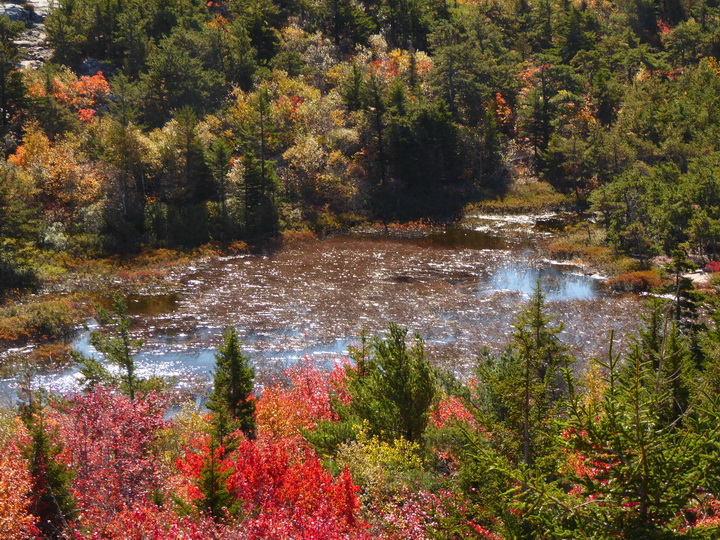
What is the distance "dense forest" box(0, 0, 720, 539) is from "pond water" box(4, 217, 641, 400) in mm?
2601

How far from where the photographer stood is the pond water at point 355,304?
40031 mm

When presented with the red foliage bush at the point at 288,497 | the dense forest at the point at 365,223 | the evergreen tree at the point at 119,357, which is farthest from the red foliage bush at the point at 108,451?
the red foliage bush at the point at 288,497

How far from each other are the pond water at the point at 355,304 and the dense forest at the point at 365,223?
2601 mm

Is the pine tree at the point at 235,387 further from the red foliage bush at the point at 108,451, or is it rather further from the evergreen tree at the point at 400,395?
the evergreen tree at the point at 400,395

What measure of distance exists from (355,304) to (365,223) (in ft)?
80.7

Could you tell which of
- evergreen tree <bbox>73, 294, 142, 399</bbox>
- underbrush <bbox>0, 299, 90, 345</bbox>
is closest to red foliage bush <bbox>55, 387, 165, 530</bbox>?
evergreen tree <bbox>73, 294, 142, 399</bbox>

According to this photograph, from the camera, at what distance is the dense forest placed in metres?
13.6

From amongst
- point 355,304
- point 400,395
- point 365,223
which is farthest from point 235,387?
point 365,223

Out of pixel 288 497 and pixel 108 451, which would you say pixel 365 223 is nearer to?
pixel 108 451

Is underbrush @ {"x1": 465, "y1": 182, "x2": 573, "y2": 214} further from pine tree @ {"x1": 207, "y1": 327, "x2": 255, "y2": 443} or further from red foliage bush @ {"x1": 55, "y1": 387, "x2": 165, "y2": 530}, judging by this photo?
red foliage bush @ {"x1": 55, "y1": 387, "x2": 165, "y2": 530}

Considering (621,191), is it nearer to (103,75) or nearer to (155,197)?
(155,197)

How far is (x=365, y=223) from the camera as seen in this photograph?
235 feet

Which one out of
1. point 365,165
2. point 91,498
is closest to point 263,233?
point 365,165

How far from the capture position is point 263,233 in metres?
66.2
